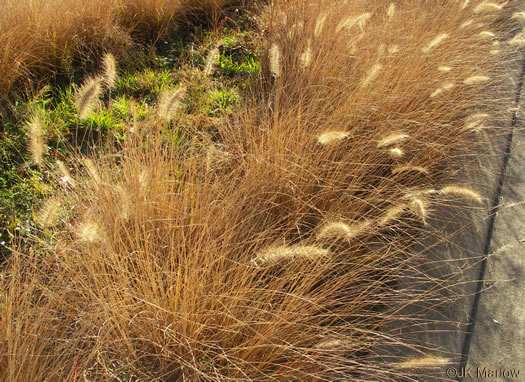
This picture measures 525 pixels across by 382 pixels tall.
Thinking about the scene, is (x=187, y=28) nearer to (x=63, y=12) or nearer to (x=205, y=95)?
(x=63, y=12)

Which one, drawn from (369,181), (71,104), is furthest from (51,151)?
(369,181)

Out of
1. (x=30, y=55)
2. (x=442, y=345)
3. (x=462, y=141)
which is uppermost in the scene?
(x=30, y=55)

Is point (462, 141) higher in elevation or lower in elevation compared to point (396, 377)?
higher

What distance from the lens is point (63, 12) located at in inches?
176

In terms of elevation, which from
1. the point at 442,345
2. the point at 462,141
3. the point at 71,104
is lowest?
the point at 442,345

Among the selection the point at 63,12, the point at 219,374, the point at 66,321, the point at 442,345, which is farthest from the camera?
the point at 63,12

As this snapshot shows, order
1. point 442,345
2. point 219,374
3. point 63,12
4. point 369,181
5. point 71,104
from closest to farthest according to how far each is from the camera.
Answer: point 219,374 → point 442,345 → point 369,181 → point 71,104 → point 63,12

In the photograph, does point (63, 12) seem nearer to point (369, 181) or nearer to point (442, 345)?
point (369, 181)

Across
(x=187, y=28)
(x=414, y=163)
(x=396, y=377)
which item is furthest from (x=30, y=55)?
(x=396, y=377)

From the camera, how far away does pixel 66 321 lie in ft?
6.66

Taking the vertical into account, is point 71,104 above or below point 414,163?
above

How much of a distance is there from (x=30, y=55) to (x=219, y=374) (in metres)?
Result: 3.32

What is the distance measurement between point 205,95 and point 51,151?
4.20 feet

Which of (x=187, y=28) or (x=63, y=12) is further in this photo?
(x=187, y=28)
